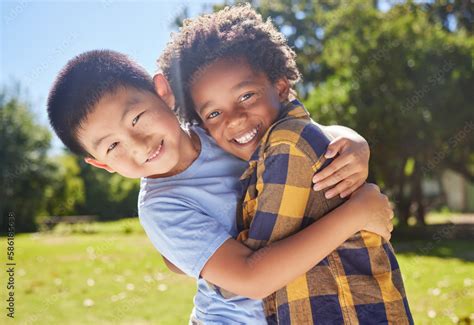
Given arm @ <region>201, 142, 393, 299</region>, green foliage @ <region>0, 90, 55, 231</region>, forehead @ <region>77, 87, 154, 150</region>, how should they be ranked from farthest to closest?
green foliage @ <region>0, 90, 55, 231</region> → forehead @ <region>77, 87, 154, 150</region> → arm @ <region>201, 142, 393, 299</region>

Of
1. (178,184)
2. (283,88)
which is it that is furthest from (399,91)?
(178,184)

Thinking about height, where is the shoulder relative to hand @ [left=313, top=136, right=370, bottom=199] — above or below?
above

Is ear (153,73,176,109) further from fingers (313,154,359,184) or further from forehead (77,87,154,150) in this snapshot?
fingers (313,154,359,184)

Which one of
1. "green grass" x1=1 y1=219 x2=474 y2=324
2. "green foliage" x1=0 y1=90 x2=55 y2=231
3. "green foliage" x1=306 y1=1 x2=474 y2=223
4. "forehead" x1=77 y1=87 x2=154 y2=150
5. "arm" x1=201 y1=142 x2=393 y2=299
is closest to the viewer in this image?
"arm" x1=201 y1=142 x2=393 y2=299

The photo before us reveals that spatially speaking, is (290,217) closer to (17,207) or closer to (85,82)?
(85,82)

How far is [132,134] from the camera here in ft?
6.03

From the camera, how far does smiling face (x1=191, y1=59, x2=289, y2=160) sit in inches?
76.0

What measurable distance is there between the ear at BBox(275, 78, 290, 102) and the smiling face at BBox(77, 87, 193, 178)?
0.42 metres

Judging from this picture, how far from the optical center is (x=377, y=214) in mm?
1612

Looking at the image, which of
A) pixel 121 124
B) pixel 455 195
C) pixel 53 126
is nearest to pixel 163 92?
pixel 121 124

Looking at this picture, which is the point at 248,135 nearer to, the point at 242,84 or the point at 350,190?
the point at 242,84

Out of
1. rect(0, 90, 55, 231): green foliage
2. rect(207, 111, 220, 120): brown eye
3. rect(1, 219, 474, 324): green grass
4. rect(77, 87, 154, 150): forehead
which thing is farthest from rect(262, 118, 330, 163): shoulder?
rect(0, 90, 55, 231): green foliage

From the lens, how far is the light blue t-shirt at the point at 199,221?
170cm

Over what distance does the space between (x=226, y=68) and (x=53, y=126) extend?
25.9 inches
